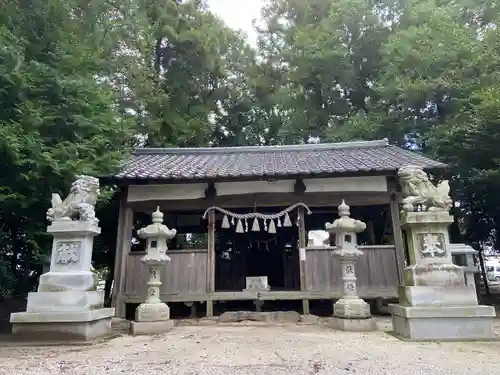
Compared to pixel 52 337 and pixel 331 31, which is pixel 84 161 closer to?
pixel 52 337

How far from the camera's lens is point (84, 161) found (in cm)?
768

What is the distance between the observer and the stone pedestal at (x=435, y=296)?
6070mm

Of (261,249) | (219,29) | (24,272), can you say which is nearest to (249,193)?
(261,249)

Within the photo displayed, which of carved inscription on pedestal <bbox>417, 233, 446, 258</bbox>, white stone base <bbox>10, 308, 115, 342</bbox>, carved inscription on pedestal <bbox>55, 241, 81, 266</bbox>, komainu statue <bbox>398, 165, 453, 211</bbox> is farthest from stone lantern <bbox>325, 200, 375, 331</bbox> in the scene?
carved inscription on pedestal <bbox>55, 241, 81, 266</bbox>

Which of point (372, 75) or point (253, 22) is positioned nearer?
point (372, 75)

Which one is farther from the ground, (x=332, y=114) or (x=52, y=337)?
(x=332, y=114)

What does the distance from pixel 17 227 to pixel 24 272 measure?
157 centimetres

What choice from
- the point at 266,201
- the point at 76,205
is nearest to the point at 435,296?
the point at 266,201

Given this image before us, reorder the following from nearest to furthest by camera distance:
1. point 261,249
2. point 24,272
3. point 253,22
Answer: point 24,272 → point 261,249 → point 253,22

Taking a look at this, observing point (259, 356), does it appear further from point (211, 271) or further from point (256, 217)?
point (256, 217)

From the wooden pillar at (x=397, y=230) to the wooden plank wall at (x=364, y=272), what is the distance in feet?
0.31

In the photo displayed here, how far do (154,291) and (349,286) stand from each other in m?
4.04

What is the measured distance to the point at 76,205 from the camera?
6.86 metres

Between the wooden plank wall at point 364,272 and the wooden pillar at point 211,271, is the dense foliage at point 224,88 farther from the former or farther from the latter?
the wooden plank wall at point 364,272
